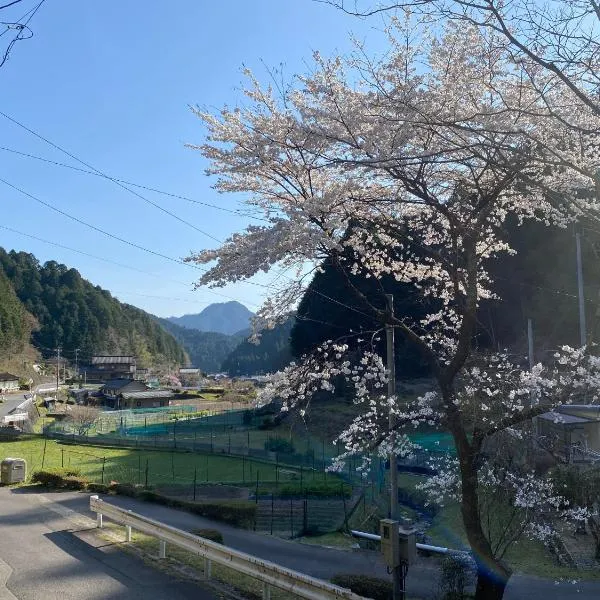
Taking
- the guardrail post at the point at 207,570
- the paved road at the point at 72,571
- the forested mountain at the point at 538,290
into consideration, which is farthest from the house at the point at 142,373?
the guardrail post at the point at 207,570

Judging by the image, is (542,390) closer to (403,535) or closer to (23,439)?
(403,535)

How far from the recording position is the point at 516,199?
325 inches

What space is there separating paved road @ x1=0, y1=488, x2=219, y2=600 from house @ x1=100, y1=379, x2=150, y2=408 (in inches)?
2748

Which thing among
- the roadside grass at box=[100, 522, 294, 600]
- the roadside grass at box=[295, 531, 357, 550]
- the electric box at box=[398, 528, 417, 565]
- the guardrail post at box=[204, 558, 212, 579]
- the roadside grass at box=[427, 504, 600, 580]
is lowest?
the roadside grass at box=[295, 531, 357, 550]

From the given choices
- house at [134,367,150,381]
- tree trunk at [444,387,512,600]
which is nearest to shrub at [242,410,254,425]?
tree trunk at [444,387,512,600]

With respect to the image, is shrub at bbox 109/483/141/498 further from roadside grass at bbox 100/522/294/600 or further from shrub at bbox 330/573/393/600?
shrub at bbox 330/573/393/600

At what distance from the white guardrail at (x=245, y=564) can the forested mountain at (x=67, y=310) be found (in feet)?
279

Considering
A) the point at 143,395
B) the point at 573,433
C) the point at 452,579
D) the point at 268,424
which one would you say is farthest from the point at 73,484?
the point at 143,395

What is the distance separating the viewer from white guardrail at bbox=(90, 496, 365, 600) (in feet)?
17.7

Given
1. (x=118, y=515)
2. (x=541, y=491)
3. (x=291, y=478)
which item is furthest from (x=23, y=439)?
(x=541, y=491)

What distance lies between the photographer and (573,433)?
1866cm

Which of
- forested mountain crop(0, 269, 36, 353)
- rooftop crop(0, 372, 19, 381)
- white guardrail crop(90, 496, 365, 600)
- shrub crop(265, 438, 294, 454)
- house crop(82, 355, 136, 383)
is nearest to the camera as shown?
white guardrail crop(90, 496, 365, 600)

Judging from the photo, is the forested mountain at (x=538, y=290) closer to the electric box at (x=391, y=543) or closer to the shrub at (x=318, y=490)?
the shrub at (x=318, y=490)

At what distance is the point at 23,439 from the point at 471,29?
37490mm
